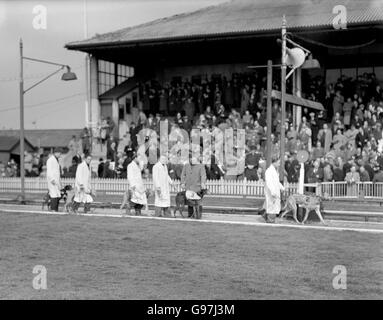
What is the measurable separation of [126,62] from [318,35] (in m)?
12.3

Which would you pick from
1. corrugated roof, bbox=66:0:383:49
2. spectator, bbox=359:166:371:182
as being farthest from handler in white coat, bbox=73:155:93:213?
corrugated roof, bbox=66:0:383:49

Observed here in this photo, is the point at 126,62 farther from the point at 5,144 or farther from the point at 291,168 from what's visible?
the point at 5,144

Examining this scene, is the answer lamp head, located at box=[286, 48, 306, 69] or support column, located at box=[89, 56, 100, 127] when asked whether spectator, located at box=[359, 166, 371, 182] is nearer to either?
lamp head, located at box=[286, 48, 306, 69]

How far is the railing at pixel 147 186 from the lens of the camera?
25766mm

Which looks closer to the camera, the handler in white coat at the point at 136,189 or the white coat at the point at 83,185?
the handler in white coat at the point at 136,189

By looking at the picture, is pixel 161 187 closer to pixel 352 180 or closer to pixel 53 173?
pixel 53 173

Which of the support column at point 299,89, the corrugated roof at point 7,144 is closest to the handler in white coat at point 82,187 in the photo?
the support column at point 299,89

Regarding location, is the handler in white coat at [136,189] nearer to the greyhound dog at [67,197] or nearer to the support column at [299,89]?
the greyhound dog at [67,197]

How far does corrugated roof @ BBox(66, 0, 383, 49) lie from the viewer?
30.4 meters

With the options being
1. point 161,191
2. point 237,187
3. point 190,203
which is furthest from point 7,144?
point 190,203

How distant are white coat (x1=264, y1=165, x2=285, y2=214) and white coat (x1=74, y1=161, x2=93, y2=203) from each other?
557 cm

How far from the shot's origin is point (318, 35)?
32469 millimetres
